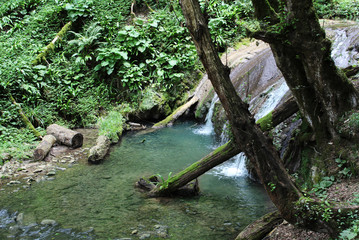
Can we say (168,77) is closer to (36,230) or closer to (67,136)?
(67,136)

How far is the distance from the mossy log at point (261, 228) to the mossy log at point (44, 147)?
18.4 feet

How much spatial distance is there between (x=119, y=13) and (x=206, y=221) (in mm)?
11270

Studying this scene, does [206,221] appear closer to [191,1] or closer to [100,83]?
[191,1]

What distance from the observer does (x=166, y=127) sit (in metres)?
11.0

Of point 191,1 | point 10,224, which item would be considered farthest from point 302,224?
point 10,224

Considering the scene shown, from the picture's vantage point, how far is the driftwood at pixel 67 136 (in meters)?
8.40

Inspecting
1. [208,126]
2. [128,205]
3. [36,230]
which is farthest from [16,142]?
[208,126]

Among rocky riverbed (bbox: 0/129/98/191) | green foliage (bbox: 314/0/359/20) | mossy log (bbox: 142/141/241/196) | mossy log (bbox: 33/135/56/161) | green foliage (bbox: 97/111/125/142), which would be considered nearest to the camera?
mossy log (bbox: 142/141/241/196)

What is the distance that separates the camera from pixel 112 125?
989cm

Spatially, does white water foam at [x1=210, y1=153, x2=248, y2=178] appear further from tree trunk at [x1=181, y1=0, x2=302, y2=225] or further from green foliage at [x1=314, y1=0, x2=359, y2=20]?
green foliage at [x1=314, y1=0, x2=359, y2=20]

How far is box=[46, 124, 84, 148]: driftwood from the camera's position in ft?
27.6

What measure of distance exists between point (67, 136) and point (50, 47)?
518 cm

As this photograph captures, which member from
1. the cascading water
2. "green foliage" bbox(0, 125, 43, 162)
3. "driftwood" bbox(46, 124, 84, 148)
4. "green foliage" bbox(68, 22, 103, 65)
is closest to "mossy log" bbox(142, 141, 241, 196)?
the cascading water

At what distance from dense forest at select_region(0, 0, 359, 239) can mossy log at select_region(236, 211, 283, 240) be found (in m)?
0.60
